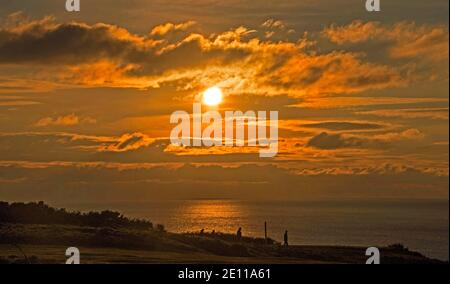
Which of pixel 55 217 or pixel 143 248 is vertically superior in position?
pixel 55 217

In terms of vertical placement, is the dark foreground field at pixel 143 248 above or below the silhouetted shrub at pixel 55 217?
below

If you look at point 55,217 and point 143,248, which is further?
point 55,217

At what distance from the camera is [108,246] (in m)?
57.7

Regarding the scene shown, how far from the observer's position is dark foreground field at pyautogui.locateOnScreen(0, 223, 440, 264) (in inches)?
2069

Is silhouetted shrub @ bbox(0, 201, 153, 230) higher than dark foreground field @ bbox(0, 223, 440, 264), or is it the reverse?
silhouetted shrub @ bbox(0, 201, 153, 230)

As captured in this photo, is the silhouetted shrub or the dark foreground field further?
the silhouetted shrub

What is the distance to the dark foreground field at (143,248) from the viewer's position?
52.6 meters

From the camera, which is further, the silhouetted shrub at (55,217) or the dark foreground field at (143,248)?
the silhouetted shrub at (55,217)

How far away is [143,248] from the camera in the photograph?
190 feet
